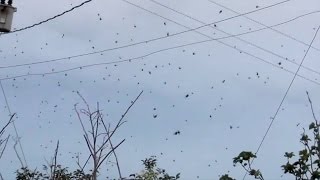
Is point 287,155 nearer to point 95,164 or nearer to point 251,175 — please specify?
point 251,175

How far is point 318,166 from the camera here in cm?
450

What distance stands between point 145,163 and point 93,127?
597 cm

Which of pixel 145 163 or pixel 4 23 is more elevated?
pixel 4 23

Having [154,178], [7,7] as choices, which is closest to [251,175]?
[154,178]

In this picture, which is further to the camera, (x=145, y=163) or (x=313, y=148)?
(x=145, y=163)

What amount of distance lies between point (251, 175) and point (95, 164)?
1644mm

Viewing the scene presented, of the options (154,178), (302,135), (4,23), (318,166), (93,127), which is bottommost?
(318,166)

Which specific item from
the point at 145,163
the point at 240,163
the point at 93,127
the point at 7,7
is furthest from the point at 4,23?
the point at 240,163

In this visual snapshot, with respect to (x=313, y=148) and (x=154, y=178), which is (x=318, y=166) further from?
(x=154, y=178)

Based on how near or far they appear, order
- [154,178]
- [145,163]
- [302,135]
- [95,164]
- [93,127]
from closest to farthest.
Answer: [95,164]
[93,127]
[302,135]
[154,178]
[145,163]

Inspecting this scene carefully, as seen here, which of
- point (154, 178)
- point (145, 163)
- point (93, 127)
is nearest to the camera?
point (93, 127)

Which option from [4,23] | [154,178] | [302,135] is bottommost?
[302,135]

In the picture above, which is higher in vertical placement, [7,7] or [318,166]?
[7,7]

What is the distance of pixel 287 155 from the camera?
184 inches
